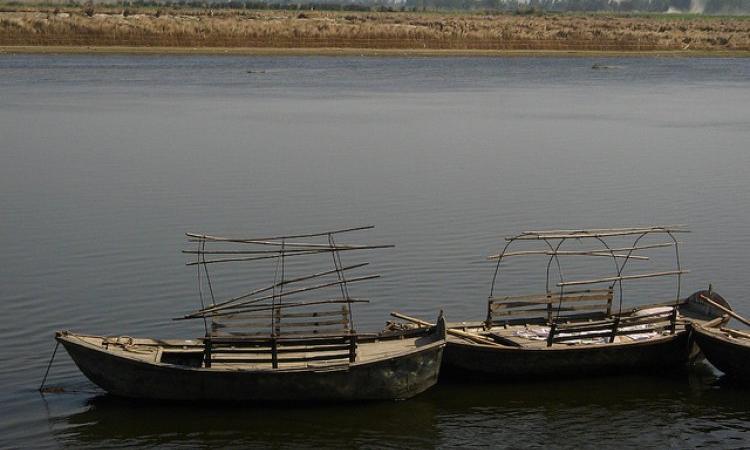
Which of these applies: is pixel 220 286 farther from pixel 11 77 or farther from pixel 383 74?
pixel 383 74

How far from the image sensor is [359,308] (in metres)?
19.7

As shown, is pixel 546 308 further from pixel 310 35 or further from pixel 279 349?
pixel 310 35

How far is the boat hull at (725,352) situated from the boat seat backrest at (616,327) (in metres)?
0.55

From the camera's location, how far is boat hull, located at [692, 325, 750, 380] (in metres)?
16.6

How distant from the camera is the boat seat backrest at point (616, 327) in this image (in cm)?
1691

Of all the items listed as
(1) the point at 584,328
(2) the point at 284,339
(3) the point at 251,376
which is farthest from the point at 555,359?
(3) the point at 251,376

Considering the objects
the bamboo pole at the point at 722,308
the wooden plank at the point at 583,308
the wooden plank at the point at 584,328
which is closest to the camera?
the wooden plank at the point at 584,328

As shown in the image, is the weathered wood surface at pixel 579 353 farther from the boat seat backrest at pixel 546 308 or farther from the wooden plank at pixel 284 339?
the wooden plank at pixel 284 339

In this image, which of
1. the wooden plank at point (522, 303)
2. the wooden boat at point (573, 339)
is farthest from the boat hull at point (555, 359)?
the wooden plank at point (522, 303)

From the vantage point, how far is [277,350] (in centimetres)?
1595

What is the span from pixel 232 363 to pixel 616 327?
5.51 meters

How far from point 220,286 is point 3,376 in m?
4.93

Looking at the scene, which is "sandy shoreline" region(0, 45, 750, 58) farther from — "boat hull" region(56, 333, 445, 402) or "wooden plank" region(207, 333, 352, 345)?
"wooden plank" region(207, 333, 352, 345)

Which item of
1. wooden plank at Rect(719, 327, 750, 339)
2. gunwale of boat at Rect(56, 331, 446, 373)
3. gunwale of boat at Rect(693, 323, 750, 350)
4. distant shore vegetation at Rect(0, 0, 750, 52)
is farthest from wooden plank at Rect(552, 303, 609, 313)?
distant shore vegetation at Rect(0, 0, 750, 52)
